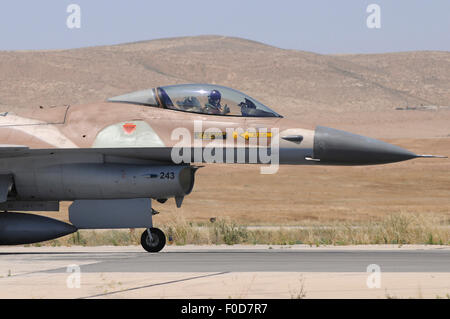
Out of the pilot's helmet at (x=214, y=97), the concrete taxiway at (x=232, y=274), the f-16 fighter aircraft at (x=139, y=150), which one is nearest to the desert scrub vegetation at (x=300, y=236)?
the concrete taxiway at (x=232, y=274)

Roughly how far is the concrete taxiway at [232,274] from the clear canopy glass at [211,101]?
2932mm

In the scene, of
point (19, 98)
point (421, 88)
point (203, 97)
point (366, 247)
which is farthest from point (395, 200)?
point (421, 88)

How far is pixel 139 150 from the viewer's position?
687 inches

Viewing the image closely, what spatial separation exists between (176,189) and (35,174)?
3.03m

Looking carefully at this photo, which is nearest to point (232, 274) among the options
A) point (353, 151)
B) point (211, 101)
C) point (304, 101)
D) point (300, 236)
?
point (353, 151)

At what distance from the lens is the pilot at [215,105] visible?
17422 mm

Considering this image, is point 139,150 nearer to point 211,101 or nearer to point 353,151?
point 211,101

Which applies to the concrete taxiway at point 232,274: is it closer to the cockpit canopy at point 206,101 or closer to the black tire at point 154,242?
the black tire at point 154,242

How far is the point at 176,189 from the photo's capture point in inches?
685

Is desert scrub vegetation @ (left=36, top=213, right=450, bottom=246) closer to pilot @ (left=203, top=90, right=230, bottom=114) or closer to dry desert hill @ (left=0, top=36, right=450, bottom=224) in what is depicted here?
pilot @ (left=203, top=90, right=230, bottom=114)

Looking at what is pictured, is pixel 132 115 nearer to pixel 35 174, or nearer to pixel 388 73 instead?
pixel 35 174

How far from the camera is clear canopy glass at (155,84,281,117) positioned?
17.4 m

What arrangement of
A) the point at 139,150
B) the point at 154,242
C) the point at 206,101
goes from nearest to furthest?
the point at 139,150, the point at 206,101, the point at 154,242

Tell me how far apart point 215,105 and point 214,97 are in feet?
0.60
